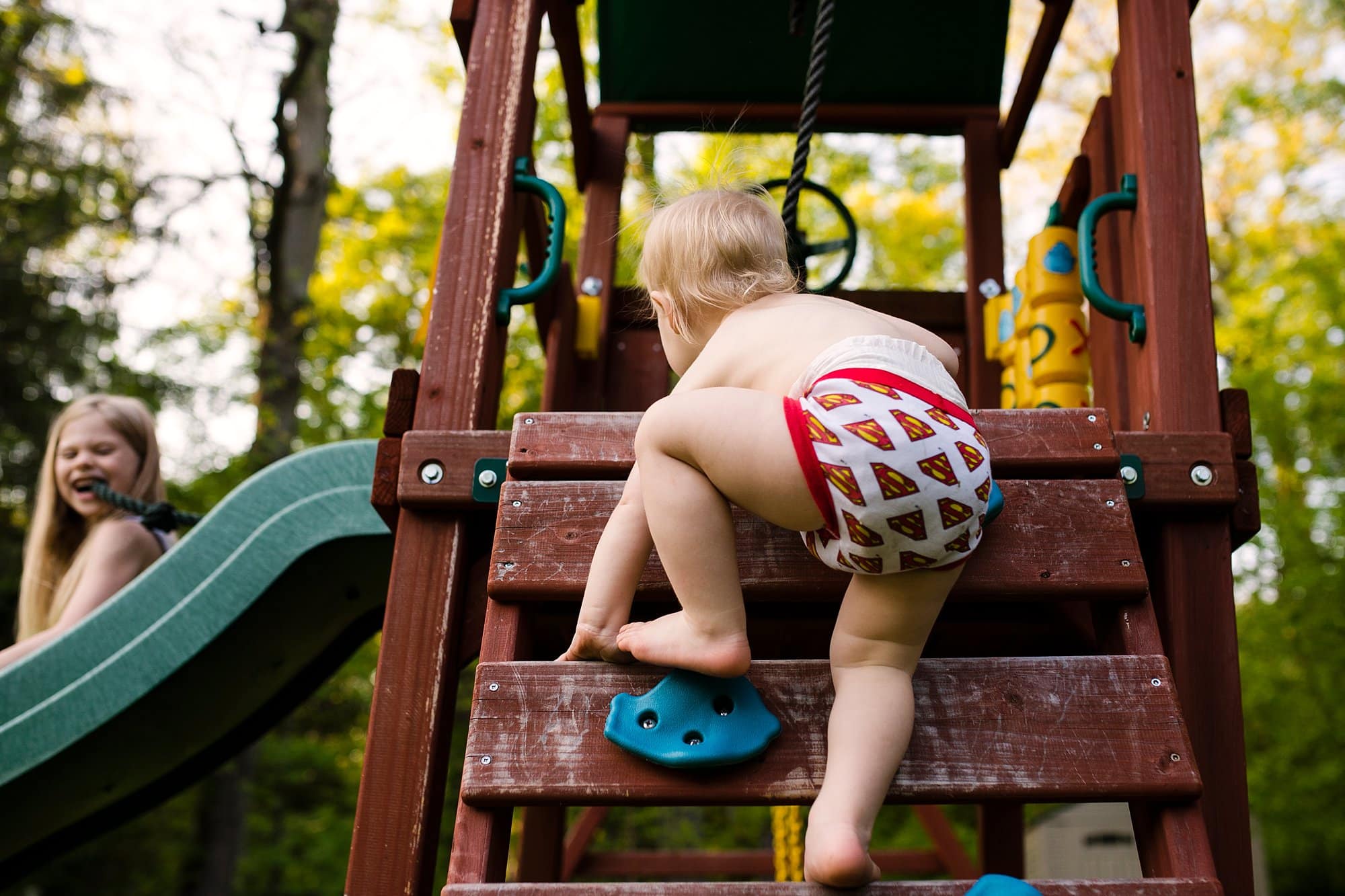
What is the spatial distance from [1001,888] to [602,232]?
3.01m

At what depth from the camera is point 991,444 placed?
1958 millimetres

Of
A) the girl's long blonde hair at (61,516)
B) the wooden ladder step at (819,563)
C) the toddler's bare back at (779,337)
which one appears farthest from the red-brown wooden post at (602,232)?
the toddler's bare back at (779,337)

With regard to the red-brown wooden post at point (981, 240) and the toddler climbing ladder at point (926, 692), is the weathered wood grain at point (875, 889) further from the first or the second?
the red-brown wooden post at point (981, 240)

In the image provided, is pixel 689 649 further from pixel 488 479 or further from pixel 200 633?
pixel 200 633

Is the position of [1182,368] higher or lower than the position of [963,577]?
higher

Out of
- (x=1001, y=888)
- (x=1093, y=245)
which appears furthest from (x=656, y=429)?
(x=1093, y=245)

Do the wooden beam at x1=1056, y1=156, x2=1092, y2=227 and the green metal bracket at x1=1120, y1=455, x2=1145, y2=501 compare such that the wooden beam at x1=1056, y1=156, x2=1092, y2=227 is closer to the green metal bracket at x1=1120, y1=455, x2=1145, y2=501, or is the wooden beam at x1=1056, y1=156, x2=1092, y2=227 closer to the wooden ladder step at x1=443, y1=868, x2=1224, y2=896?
the green metal bracket at x1=1120, y1=455, x2=1145, y2=501

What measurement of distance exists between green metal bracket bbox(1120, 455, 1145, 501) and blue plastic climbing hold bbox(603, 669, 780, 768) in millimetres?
861

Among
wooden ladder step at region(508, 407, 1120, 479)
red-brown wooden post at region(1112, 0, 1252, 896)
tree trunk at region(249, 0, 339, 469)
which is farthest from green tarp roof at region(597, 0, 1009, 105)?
tree trunk at region(249, 0, 339, 469)

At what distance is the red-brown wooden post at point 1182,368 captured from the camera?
77.0 inches

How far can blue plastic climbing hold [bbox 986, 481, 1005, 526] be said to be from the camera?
5.82ft

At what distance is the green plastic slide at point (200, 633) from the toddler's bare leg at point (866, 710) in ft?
5.38

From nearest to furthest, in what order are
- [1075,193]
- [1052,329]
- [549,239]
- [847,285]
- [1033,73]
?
[549,239], [1052,329], [1075,193], [1033,73], [847,285]

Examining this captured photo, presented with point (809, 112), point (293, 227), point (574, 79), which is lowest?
point (809, 112)
